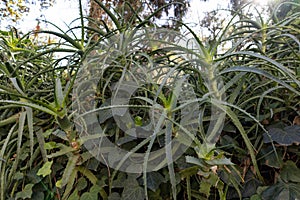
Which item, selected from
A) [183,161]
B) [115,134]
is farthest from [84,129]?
[183,161]

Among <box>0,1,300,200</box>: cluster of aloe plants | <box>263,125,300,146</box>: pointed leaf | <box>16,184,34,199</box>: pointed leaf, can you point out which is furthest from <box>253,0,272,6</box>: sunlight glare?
<box>16,184,34,199</box>: pointed leaf

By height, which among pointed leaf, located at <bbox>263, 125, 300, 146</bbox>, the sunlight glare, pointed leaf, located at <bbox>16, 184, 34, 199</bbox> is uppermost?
the sunlight glare

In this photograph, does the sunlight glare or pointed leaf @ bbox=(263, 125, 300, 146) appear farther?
the sunlight glare

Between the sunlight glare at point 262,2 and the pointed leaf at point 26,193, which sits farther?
the sunlight glare at point 262,2

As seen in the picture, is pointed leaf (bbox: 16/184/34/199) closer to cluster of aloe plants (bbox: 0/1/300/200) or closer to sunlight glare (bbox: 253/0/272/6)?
cluster of aloe plants (bbox: 0/1/300/200)

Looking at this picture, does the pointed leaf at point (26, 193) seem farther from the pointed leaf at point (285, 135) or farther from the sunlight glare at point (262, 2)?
the sunlight glare at point (262, 2)

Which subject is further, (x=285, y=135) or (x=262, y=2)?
(x=262, y=2)

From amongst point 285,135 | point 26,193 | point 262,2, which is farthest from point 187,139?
point 262,2

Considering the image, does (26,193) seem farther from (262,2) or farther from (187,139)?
(262,2)

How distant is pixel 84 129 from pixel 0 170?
0.42ft

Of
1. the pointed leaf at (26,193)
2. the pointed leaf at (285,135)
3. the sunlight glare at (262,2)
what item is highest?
the sunlight glare at (262,2)

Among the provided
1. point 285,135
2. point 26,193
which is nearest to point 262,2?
point 285,135

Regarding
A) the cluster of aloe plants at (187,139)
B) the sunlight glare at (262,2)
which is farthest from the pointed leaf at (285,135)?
the sunlight glare at (262,2)

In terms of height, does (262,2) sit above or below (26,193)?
above
